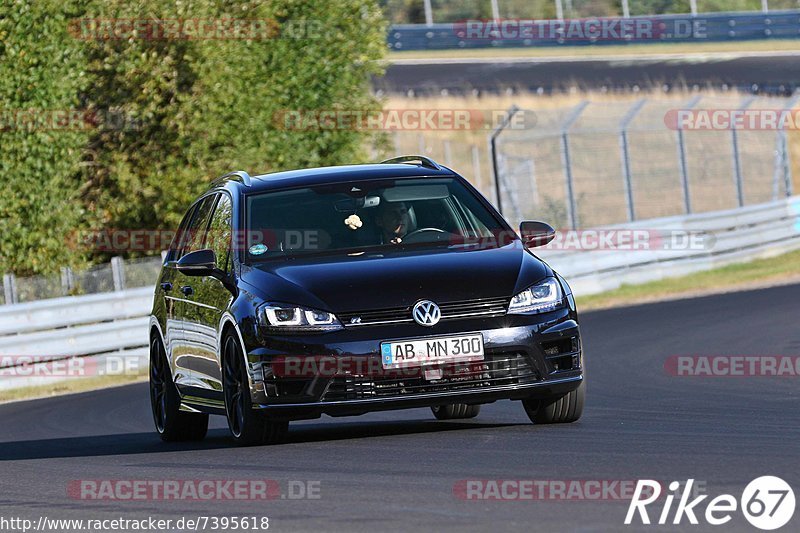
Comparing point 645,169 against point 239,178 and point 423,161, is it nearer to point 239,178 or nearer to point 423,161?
point 423,161

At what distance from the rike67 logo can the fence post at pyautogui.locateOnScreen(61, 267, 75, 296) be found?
15656 mm

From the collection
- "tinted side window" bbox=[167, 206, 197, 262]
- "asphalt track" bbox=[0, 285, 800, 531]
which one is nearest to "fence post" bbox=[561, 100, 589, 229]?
"asphalt track" bbox=[0, 285, 800, 531]

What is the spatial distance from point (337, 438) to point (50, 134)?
590 inches

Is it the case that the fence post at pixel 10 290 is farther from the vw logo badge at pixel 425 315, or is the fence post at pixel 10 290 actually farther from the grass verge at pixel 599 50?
the grass verge at pixel 599 50

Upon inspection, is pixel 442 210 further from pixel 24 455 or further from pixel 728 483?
pixel 728 483

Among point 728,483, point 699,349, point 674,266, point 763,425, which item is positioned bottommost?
point 674,266

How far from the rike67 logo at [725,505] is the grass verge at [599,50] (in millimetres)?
51464

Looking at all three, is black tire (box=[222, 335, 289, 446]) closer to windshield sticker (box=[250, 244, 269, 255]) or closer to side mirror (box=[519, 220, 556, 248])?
windshield sticker (box=[250, 244, 269, 255])

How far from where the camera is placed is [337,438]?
34.2 feet

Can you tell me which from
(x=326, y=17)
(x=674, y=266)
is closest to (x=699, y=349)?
(x=674, y=266)

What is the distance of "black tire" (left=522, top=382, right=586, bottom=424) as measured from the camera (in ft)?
33.4

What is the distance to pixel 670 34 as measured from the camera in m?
59.5

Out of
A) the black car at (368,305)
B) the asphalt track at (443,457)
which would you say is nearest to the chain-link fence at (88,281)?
the asphalt track at (443,457)

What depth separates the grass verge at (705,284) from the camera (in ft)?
82.3
